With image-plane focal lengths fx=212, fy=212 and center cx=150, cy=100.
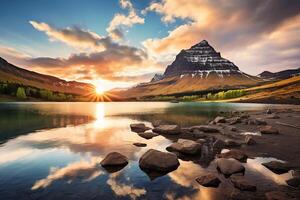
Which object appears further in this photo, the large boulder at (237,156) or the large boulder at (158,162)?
the large boulder at (237,156)

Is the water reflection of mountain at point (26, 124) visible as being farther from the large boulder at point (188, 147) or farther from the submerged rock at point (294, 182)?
the submerged rock at point (294, 182)

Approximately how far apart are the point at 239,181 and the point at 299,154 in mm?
13120

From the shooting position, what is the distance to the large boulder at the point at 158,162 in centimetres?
2027

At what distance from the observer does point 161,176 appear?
1892 cm

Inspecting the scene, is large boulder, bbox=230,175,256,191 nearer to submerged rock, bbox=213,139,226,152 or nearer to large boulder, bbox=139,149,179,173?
large boulder, bbox=139,149,179,173

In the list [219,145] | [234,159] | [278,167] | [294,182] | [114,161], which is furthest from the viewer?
[219,145]

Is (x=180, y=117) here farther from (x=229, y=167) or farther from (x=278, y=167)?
(x=229, y=167)

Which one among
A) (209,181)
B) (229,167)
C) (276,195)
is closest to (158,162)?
(209,181)

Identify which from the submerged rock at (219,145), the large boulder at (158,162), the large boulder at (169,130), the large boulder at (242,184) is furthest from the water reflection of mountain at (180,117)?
the large boulder at (242,184)

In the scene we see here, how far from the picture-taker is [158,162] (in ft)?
67.4

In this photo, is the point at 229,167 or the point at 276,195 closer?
the point at 276,195

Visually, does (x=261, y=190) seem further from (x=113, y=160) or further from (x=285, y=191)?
(x=113, y=160)

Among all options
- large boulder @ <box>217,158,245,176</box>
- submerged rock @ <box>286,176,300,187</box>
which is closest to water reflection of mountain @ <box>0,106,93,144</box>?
large boulder @ <box>217,158,245,176</box>

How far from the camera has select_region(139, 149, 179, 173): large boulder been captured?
66.5 ft
